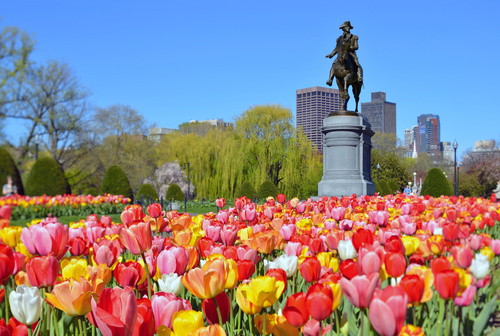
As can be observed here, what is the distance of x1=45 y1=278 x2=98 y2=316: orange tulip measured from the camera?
1598 millimetres

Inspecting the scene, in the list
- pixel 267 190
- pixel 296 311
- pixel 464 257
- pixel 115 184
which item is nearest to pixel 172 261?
pixel 296 311

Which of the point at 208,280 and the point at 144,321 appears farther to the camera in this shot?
the point at 208,280

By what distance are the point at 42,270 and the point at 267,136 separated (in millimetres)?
30574

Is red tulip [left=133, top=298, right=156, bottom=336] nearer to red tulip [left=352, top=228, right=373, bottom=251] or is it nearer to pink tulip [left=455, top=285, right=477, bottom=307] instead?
pink tulip [left=455, top=285, right=477, bottom=307]

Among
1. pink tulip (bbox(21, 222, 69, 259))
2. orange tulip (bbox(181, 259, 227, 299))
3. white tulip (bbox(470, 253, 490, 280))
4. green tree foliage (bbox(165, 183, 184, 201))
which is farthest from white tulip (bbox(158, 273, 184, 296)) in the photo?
green tree foliage (bbox(165, 183, 184, 201))

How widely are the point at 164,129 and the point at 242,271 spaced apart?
139m

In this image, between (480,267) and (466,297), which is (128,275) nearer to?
(466,297)

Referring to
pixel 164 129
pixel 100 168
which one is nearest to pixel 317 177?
pixel 100 168

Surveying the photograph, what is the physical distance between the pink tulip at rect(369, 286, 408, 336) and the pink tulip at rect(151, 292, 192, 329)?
581mm

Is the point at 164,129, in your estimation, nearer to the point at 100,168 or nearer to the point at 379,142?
the point at 379,142

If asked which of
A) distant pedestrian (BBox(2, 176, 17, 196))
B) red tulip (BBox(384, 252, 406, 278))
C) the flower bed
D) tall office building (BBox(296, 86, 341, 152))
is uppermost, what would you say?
tall office building (BBox(296, 86, 341, 152))

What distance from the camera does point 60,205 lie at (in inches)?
731

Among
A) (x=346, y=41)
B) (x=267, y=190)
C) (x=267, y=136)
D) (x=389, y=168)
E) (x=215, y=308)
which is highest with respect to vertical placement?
(x=346, y=41)

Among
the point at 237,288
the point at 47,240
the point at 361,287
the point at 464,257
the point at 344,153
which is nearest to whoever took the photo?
the point at 361,287
